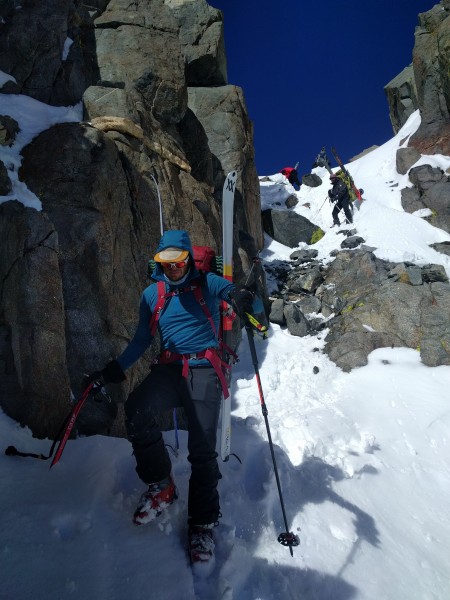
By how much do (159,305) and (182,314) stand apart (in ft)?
0.94

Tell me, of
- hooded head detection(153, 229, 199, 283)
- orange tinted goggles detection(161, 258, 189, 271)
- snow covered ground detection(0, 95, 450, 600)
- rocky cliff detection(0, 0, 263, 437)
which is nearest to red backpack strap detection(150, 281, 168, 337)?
hooded head detection(153, 229, 199, 283)

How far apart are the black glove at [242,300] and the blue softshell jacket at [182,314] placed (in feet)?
0.38

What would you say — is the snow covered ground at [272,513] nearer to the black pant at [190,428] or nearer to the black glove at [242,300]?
the black pant at [190,428]

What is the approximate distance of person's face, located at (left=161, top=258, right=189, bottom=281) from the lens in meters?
3.98

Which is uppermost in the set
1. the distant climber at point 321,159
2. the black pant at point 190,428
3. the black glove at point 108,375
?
the distant climber at point 321,159

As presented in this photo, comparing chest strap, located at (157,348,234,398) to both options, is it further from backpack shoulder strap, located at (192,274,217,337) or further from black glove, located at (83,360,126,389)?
black glove, located at (83,360,126,389)

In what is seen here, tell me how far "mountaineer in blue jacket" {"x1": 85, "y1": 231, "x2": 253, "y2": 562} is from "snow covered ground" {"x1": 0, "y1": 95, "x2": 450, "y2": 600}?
1.19 feet

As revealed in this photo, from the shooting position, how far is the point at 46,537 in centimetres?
322

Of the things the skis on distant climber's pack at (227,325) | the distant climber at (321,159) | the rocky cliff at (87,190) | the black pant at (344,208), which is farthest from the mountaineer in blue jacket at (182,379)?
the distant climber at (321,159)

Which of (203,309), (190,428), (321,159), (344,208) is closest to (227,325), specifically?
(203,309)

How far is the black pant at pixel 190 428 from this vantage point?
11.8ft

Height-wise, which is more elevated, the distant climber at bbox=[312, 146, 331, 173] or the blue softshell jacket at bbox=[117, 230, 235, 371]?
the distant climber at bbox=[312, 146, 331, 173]

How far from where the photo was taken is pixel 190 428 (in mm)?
3744

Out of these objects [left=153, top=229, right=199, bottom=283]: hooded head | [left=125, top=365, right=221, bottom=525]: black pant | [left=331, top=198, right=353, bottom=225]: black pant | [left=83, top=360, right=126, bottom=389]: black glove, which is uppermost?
[left=331, top=198, right=353, bottom=225]: black pant
